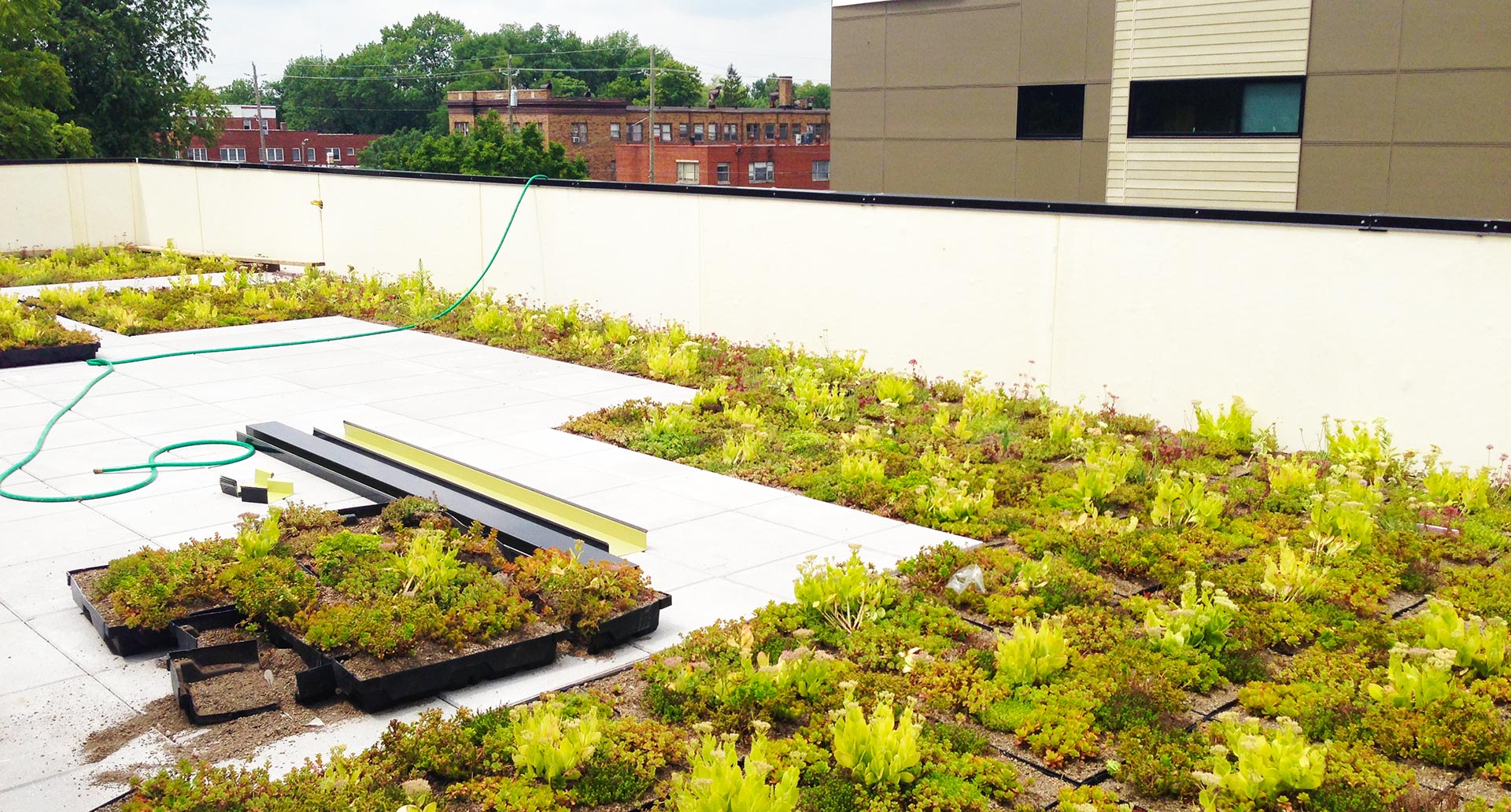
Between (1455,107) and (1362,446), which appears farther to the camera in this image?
(1455,107)

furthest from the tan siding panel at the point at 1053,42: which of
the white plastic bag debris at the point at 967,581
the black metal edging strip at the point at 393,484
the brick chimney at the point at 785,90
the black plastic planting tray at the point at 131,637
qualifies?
the brick chimney at the point at 785,90

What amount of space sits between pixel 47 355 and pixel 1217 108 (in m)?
16.0

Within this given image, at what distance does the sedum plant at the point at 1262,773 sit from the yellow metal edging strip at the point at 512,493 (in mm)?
3229

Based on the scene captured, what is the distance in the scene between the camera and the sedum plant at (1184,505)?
6.37 metres

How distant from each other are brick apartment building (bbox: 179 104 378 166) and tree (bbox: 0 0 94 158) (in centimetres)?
5252

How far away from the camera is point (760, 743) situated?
3.72 m

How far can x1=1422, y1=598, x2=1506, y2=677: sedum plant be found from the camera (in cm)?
454

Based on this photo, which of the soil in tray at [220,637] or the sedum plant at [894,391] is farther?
the sedum plant at [894,391]

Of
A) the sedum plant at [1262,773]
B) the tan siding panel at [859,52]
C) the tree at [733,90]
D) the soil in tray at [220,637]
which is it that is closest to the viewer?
the sedum plant at [1262,773]

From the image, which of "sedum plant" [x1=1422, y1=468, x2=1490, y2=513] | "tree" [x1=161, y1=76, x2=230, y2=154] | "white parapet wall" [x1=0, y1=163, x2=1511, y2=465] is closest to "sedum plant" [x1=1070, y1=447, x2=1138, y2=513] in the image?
"sedum plant" [x1=1422, y1=468, x2=1490, y2=513]

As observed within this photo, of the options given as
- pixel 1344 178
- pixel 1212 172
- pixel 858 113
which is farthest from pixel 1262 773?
pixel 858 113

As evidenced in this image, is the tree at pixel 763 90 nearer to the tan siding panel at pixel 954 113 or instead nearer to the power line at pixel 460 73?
the power line at pixel 460 73

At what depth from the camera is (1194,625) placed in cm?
485

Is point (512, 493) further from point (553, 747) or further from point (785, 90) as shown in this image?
point (785, 90)
